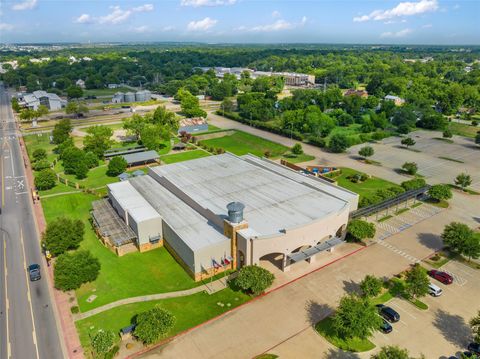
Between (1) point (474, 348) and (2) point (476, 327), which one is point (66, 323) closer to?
(1) point (474, 348)

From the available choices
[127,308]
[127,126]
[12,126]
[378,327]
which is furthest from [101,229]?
[12,126]

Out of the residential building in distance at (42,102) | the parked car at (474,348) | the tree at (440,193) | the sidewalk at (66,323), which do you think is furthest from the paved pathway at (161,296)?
the residential building in distance at (42,102)

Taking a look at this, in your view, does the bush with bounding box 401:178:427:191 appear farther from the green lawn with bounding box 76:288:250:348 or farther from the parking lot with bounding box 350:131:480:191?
the green lawn with bounding box 76:288:250:348

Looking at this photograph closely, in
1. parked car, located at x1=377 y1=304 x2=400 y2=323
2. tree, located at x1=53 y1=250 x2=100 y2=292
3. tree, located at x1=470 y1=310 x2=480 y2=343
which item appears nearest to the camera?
tree, located at x1=470 y1=310 x2=480 y2=343

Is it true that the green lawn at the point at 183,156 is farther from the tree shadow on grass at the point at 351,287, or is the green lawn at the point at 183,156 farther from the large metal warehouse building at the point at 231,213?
the tree shadow on grass at the point at 351,287

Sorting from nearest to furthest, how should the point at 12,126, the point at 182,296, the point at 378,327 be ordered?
the point at 378,327 → the point at 182,296 → the point at 12,126

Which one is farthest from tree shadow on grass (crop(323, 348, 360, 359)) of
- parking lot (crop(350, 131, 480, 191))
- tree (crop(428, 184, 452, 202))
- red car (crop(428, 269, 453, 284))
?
parking lot (crop(350, 131, 480, 191))

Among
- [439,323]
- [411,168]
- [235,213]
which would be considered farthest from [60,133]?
[439,323]

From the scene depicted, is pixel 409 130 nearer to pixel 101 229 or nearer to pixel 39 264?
pixel 101 229
